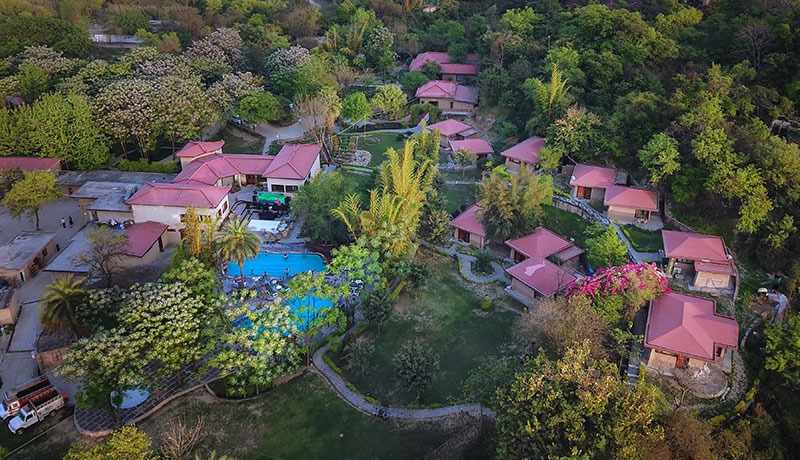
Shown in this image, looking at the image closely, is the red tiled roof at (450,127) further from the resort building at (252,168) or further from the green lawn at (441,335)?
the green lawn at (441,335)

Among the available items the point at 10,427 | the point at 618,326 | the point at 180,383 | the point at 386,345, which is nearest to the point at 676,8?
the point at 618,326

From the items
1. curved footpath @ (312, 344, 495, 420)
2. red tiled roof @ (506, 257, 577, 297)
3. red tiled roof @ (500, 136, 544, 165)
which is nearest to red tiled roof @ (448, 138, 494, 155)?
red tiled roof @ (500, 136, 544, 165)

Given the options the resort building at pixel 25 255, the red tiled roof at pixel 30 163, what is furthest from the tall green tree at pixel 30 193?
the red tiled roof at pixel 30 163

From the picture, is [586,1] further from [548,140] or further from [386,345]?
[386,345]

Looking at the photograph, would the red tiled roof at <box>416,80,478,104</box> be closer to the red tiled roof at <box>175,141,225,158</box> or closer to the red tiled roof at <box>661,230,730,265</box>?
the red tiled roof at <box>175,141,225,158</box>

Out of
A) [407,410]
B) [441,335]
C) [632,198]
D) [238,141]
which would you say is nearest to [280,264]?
[441,335]

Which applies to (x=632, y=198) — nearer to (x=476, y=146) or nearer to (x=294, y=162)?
(x=476, y=146)
